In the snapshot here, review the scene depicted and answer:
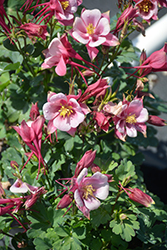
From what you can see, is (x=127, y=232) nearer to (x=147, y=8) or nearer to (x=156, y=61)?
(x=156, y=61)

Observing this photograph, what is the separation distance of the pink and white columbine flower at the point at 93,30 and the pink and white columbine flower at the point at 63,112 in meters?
0.15

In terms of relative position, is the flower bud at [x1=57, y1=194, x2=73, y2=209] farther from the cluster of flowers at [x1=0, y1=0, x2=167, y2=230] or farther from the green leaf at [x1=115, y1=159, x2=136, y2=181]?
the green leaf at [x1=115, y1=159, x2=136, y2=181]

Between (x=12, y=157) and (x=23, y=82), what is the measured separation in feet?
1.04

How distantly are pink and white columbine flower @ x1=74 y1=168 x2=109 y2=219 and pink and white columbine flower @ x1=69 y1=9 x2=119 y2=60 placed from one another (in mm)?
342

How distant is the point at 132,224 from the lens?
83cm

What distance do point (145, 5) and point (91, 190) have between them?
0.59 meters

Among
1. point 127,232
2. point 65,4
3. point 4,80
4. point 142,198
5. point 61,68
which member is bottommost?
point 127,232

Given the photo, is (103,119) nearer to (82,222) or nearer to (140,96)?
(140,96)

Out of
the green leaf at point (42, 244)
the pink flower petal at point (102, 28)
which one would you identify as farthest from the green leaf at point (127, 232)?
the pink flower petal at point (102, 28)

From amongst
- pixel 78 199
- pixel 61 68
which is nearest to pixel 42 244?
pixel 78 199

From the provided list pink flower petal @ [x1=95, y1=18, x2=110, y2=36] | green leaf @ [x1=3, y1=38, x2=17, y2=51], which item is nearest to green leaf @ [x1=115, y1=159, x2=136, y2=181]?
pink flower petal @ [x1=95, y1=18, x2=110, y2=36]

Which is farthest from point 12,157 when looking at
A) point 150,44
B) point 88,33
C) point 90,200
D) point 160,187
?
point 160,187

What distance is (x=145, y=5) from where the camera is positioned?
802 millimetres

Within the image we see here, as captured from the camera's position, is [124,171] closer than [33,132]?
No
